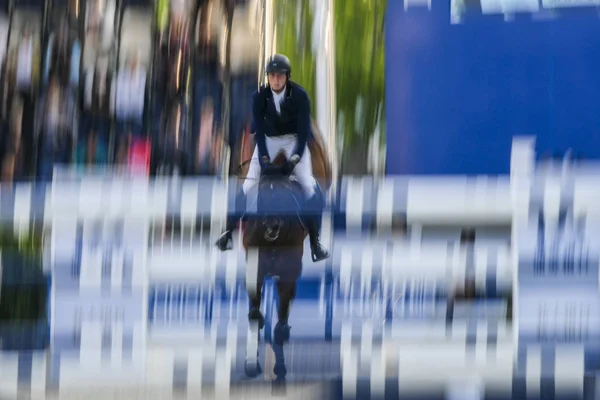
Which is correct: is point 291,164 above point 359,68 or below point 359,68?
below

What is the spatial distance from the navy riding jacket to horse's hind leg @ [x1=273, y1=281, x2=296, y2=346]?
1.54 feet

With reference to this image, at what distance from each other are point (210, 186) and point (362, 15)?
0.83 meters

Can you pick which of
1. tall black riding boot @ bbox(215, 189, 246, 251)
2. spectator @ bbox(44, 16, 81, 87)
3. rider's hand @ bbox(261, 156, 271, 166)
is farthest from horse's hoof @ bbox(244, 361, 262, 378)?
spectator @ bbox(44, 16, 81, 87)

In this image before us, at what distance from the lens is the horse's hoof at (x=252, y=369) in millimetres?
2754

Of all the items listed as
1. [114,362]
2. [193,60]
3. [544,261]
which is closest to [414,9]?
[193,60]

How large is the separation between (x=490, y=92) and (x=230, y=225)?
1.04 m

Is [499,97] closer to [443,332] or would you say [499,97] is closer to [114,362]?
[443,332]

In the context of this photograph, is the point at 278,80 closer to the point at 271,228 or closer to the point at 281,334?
the point at 271,228

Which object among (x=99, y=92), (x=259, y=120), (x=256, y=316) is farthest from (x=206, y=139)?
(x=256, y=316)

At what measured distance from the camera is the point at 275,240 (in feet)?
9.02

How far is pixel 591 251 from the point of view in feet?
8.86

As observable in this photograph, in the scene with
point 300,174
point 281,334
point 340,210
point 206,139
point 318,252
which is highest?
point 206,139

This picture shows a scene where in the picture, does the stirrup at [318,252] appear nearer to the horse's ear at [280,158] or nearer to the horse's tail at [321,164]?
the horse's tail at [321,164]

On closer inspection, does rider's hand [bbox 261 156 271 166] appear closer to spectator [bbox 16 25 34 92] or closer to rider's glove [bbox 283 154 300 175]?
rider's glove [bbox 283 154 300 175]
